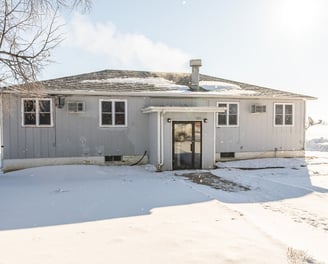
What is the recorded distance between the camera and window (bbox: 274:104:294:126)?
1327cm

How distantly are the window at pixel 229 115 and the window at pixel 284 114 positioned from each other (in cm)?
207

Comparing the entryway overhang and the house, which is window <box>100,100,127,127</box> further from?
the entryway overhang

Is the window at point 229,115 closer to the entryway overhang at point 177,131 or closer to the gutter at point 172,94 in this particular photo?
the gutter at point 172,94

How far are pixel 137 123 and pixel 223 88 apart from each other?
4.82m

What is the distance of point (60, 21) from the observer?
739cm

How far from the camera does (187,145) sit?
11.2 meters

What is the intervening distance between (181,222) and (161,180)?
4.10 meters

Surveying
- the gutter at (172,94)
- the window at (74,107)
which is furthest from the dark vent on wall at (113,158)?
the gutter at (172,94)

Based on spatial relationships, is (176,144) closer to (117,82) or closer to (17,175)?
(117,82)

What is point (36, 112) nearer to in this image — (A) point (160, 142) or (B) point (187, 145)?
(A) point (160, 142)

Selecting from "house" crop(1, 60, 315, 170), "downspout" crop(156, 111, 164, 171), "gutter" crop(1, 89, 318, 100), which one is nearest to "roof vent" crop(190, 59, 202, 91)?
"house" crop(1, 60, 315, 170)

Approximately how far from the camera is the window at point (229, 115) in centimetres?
1262

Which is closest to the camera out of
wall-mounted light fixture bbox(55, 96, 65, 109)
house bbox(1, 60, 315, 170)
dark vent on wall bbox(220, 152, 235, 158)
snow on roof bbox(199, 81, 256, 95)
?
house bbox(1, 60, 315, 170)

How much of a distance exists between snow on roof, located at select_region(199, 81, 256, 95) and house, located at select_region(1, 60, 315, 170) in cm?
10
